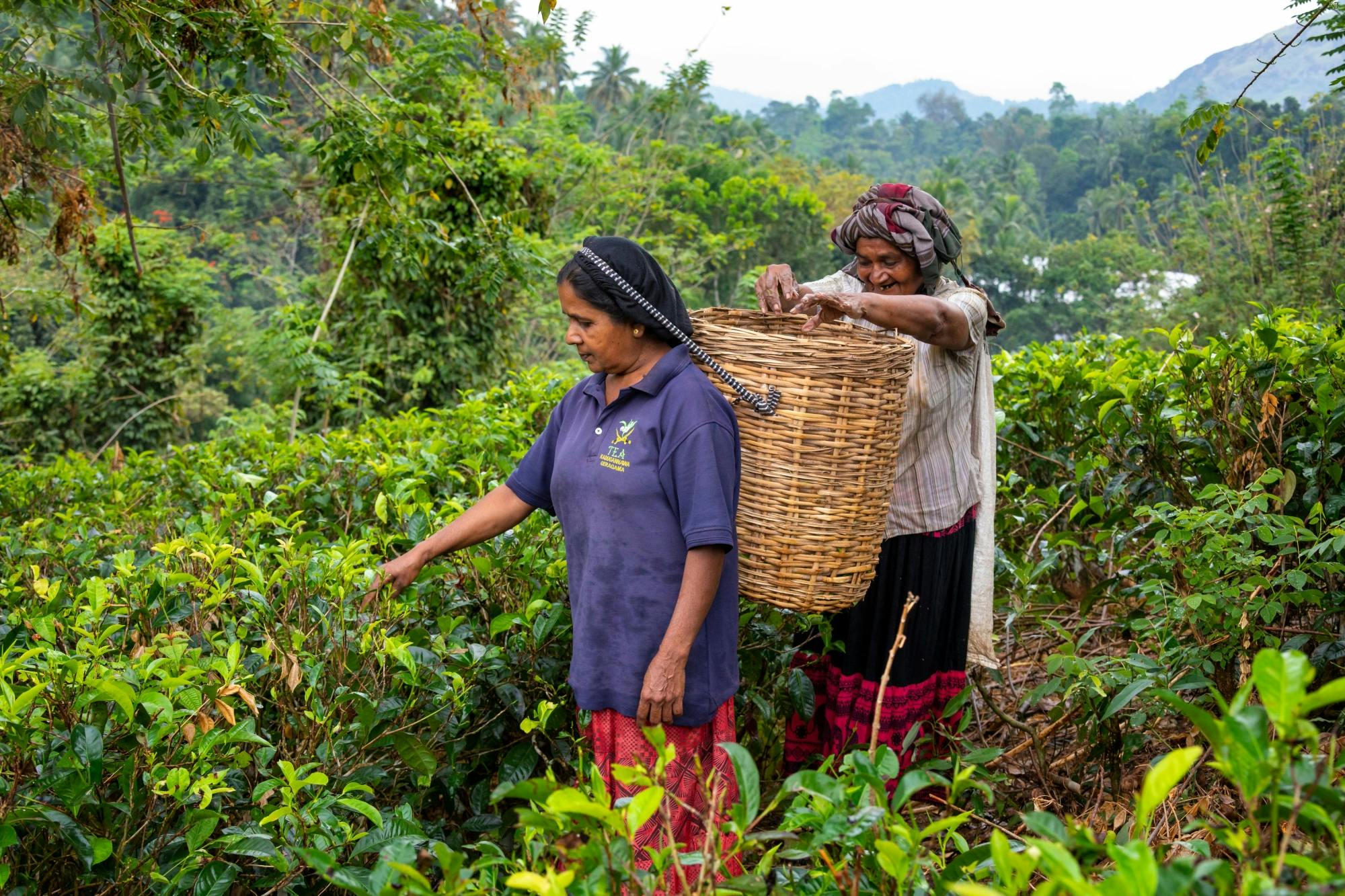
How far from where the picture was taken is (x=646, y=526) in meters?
1.96

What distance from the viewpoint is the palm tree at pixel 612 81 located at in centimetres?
5225

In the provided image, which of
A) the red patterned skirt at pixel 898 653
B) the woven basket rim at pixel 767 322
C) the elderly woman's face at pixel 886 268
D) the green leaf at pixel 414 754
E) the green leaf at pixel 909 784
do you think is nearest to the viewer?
the green leaf at pixel 909 784

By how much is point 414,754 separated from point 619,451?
62cm

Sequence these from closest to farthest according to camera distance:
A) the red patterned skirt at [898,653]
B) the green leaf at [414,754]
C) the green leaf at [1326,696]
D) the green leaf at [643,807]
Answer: the green leaf at [1326,696], the green leaf at [643,807], the green leaf at [414,754], the red patterned skirt at [898,653]

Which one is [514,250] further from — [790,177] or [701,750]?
[790,177]

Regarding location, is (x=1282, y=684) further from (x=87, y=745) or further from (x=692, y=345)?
(x=87, y=745)

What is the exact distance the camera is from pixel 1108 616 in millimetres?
3766

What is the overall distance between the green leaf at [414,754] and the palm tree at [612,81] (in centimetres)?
5120

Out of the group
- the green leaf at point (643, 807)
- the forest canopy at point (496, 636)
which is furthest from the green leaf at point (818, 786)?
the green leaf at point (643, 807)

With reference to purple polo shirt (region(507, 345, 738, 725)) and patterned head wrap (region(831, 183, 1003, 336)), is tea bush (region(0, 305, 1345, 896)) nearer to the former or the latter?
purple polo shirt (region(507, 345, 738, 725))

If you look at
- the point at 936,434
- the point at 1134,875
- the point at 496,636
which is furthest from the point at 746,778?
the point at 936,434

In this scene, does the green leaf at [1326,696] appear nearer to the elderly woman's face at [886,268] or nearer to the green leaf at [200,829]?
the green leaf at [200,829]

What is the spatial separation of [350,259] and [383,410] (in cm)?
150

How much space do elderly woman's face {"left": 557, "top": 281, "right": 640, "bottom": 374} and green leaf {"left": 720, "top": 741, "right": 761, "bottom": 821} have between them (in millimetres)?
935
